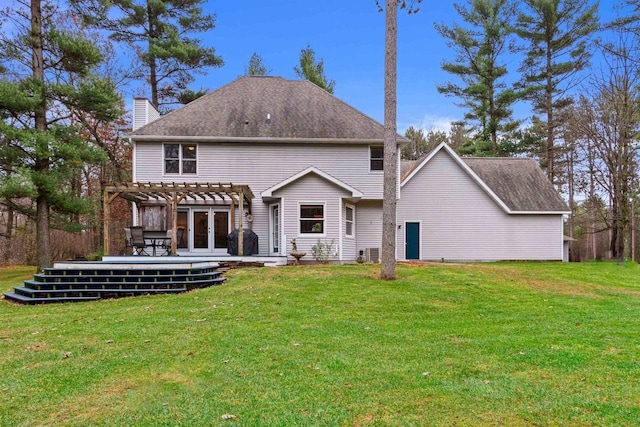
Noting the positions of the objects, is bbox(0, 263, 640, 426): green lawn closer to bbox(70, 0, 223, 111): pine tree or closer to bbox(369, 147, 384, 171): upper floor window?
bbox(369, 147, 384, 171): upper floor window

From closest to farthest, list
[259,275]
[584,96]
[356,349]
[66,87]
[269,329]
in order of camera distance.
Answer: [356,349]
[269,329]
[259,275]
[66,87]
[584,96]

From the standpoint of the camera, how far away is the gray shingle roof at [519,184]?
1847cm

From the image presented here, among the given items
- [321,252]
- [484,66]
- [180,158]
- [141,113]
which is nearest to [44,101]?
[141,113]

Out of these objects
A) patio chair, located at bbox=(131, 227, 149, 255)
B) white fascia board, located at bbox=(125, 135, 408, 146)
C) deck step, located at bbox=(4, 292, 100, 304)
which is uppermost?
white fascia board, located at bbox=(125, 135, 408, 146)

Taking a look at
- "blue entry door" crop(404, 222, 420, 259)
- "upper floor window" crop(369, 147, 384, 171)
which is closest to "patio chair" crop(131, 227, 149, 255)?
"upper floor window" crop(369, 147, 384, 171)

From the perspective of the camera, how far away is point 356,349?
4.84m

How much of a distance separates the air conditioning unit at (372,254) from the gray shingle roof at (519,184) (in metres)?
6.91

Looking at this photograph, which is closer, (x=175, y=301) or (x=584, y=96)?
(x=175, y=301)

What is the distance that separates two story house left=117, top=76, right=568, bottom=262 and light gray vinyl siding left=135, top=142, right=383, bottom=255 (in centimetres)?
4

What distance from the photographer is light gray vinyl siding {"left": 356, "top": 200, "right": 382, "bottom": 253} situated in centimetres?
1675

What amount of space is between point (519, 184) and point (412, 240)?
21.4ft

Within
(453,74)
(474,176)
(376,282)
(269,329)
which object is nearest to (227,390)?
(269,329)

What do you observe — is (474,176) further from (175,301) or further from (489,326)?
(175,301)

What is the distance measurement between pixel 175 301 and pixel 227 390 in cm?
Result: 491
